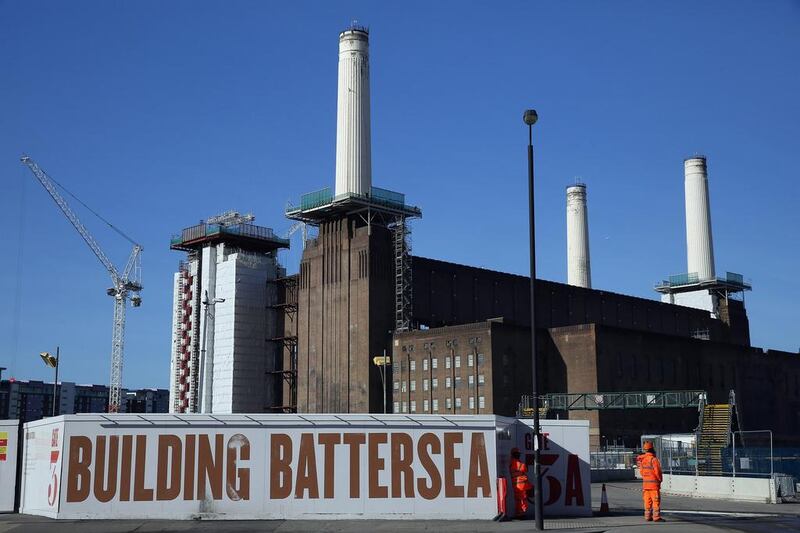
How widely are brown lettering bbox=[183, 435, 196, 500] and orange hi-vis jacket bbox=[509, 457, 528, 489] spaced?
10.3 metres

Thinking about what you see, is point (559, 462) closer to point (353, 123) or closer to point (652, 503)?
point (652, 503)

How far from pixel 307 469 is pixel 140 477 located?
17.6 feet

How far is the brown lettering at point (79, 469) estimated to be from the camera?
99.5 feet

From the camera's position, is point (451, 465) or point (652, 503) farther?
point (451, 465)

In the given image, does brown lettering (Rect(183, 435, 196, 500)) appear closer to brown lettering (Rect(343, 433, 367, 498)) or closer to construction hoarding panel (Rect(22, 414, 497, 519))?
construction hoarding panel (Rect(22, 414, 497, 519))

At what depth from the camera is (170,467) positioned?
3061 cm

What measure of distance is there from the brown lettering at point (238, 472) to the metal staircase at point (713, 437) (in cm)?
2615

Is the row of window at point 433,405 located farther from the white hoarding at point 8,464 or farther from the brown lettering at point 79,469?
the brown lettering at point 79,469

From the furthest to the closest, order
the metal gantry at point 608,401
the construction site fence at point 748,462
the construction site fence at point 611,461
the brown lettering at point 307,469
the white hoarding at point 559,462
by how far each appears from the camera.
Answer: the metal gantry at point 608,401
the construction site fence at point 611,461
the construction site fence at point 748,462
the white hoarding at point 559,462
the brown lettering at point 307,469

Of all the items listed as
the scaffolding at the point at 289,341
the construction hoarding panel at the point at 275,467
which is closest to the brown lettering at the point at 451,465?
the construction hoarding panel at the point at 275,467

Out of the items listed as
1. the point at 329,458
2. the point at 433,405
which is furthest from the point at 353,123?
the point at 329,458

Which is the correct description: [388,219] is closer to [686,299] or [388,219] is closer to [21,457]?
[686,299]

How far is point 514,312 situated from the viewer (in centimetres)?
11725

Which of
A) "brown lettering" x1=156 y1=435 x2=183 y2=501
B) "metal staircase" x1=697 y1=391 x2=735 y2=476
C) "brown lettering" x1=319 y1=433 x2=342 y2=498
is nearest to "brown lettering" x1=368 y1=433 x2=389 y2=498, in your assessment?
"brown lettering" x1=319 y1=433 x2=342 y2=498
